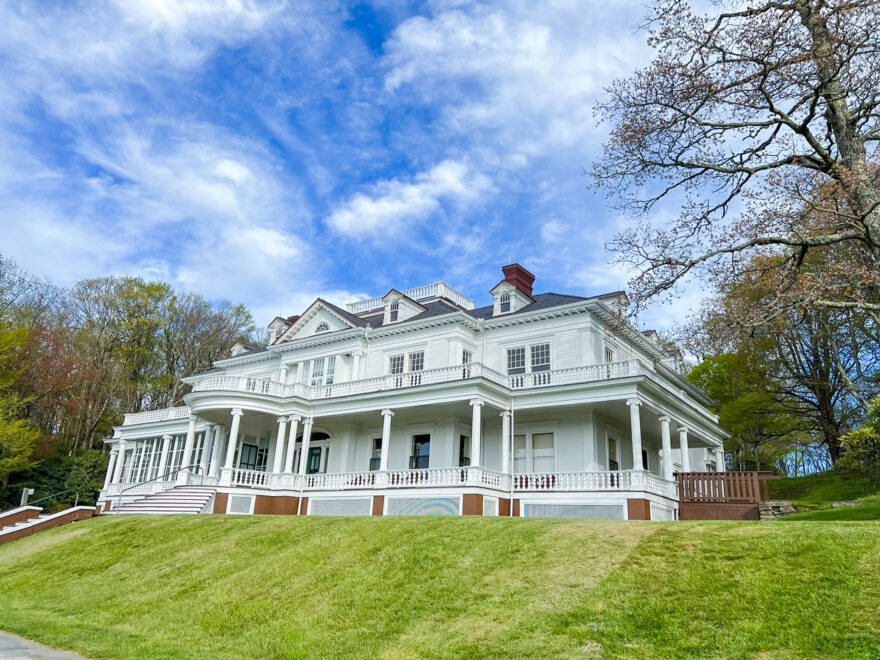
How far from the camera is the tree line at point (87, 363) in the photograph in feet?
116

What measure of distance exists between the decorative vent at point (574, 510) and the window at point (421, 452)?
4966 mm

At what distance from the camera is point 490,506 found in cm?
2008

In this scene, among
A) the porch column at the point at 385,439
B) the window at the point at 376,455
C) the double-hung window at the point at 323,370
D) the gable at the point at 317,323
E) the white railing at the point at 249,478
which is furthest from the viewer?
the gable at the point at 317,323

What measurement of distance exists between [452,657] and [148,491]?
24842 millimetres

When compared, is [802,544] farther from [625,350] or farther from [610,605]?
[625,350]

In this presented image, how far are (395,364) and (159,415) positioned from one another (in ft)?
46.5

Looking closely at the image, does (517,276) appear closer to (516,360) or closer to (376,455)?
(516,360)

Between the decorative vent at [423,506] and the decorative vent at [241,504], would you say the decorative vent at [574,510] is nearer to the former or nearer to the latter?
the decorative vent at [423,506]

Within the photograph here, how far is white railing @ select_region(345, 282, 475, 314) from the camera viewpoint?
99.1 ft

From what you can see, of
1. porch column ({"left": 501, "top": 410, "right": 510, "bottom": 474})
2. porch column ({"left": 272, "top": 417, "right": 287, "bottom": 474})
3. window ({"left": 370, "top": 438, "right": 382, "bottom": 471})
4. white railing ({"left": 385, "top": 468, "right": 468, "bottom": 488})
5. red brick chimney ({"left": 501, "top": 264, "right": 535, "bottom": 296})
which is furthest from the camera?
red brick chimney ({"left": 501, "top": 264, "right": 535, "bottom": 296})

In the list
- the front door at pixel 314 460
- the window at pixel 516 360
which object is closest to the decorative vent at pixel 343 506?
the front door at pixel 314 460

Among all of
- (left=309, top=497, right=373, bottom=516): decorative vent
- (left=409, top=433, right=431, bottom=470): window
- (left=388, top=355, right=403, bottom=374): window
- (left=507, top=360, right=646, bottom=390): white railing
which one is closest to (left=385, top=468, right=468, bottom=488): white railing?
(left=309, top=497, right=373, bottom=516): decorative vent

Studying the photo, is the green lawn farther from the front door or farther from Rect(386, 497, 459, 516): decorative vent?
the front door

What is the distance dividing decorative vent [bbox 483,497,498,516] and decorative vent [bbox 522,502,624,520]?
0.92 m
